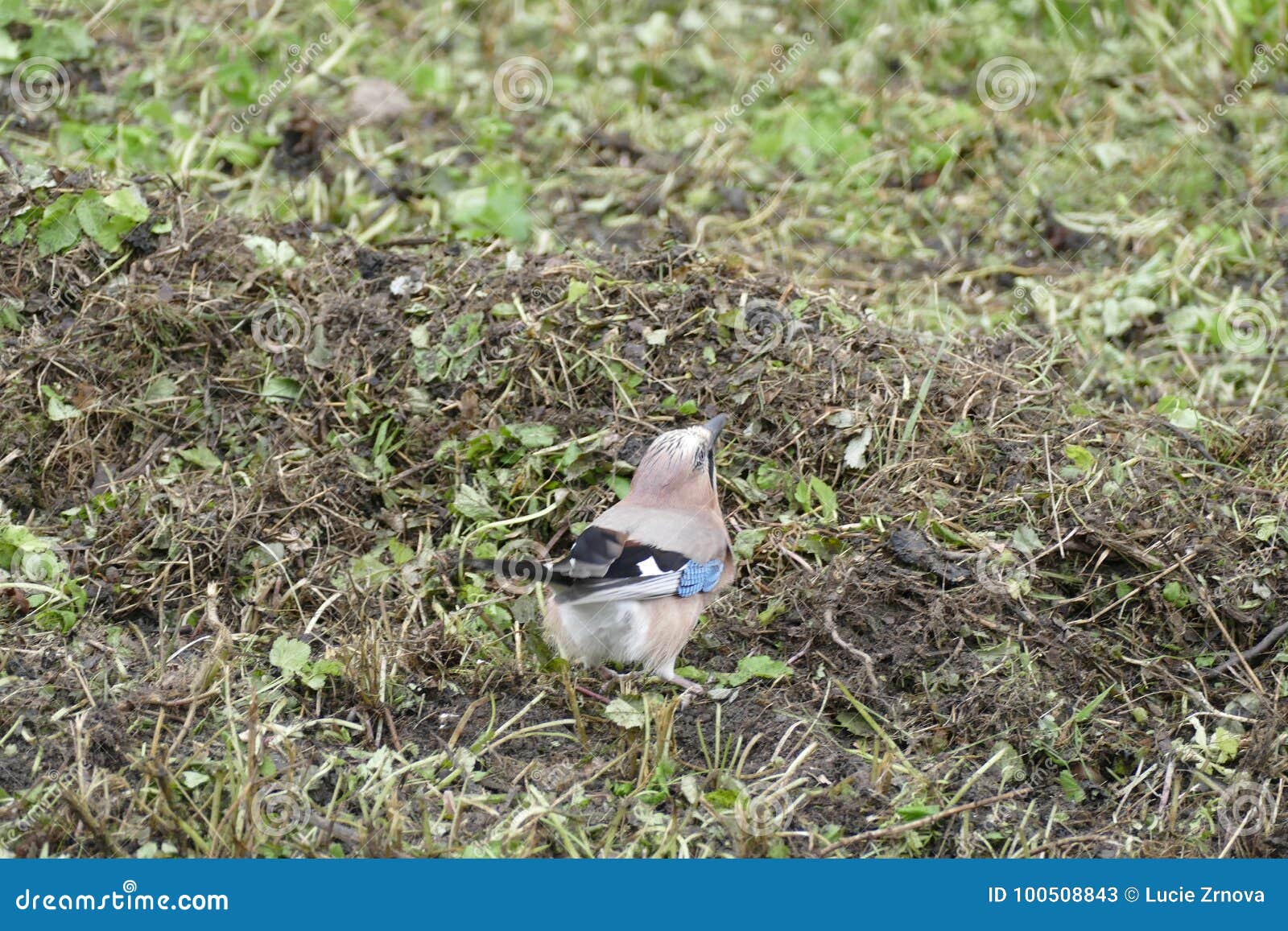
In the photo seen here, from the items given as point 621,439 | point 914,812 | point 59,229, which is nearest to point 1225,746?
point 914,812

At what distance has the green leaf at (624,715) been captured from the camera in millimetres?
4254

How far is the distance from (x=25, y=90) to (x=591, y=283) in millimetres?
3565

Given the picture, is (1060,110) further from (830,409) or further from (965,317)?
(830,409)

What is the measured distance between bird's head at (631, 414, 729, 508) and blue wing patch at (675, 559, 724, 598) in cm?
25

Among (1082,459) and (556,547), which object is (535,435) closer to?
(556,547)

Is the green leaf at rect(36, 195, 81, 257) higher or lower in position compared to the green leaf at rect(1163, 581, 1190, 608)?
higher

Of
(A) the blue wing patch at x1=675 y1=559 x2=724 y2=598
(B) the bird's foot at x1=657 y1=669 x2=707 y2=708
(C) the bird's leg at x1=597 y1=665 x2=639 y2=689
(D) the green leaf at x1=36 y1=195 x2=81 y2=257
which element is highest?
(D) the green leaf at x1=36 y1=195 x2=81 y2=257

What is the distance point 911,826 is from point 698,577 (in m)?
1.04

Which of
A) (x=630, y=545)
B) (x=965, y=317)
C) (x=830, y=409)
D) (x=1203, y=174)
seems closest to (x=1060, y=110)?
(x=1203, y=174)

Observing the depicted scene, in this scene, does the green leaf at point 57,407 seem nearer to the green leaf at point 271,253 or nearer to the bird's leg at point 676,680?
the green leaf at point 271,253

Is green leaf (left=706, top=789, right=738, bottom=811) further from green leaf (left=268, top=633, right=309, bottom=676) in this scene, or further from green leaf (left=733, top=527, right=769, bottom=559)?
green leaf (left=268, top=633, right=309, bottom=676)

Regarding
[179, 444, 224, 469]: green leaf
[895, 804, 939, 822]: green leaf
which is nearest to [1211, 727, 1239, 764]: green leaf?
[895, 804, 939, 822]: green leaf

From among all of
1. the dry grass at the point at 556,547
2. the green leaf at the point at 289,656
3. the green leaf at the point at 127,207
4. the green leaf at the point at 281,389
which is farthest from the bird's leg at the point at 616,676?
the green leaf at the point at 127,207

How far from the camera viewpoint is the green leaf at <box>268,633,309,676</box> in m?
4.40
